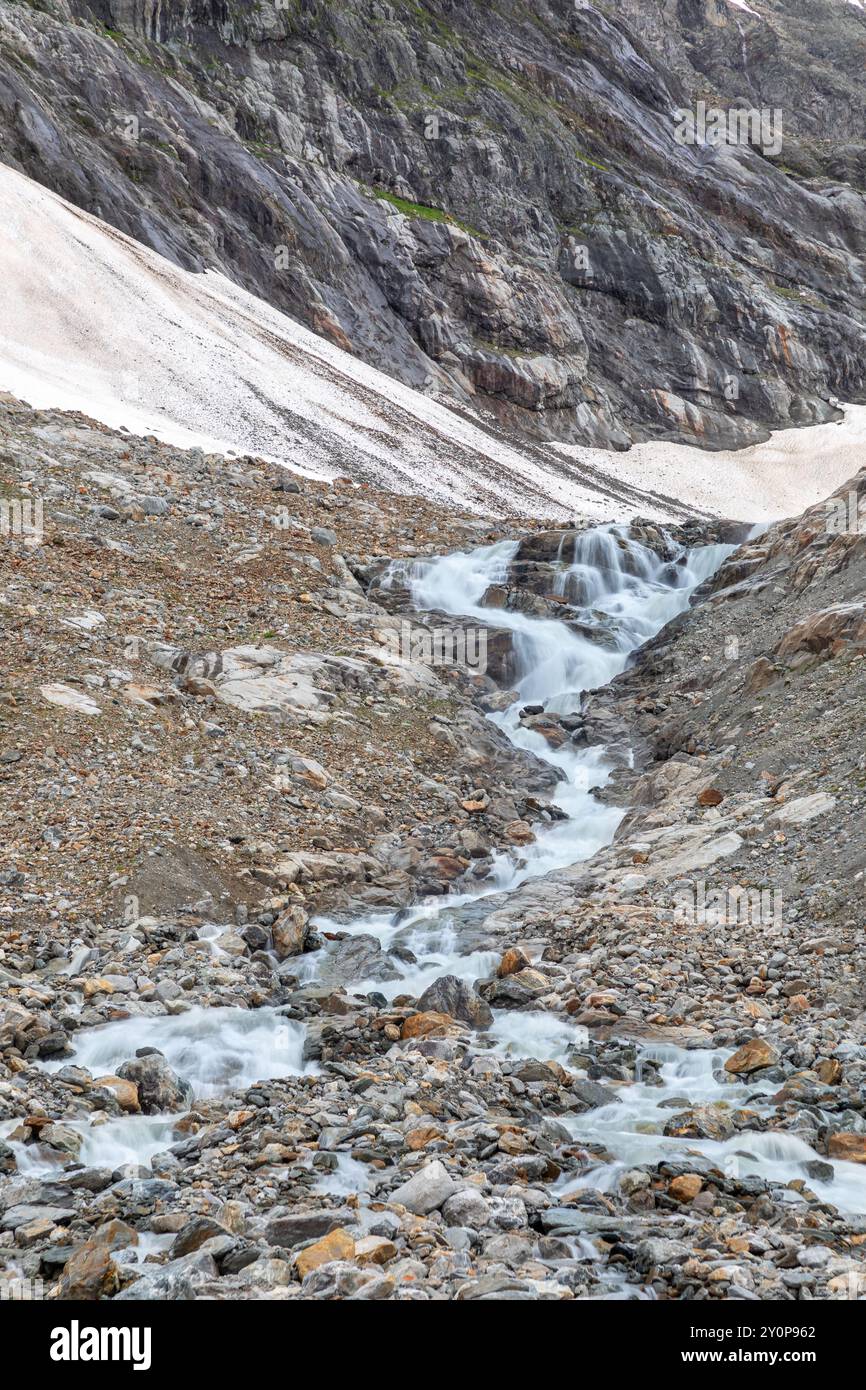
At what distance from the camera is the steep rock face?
5506cm

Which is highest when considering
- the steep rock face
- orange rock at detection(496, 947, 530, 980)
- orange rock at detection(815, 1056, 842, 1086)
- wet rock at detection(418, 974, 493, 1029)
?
the steep rock face

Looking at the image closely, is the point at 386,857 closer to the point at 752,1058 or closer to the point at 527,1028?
the point at 527,1028

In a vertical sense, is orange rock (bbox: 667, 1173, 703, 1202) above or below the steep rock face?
below

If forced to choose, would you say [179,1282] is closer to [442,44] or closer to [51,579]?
[51,579]

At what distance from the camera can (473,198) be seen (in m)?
71.8

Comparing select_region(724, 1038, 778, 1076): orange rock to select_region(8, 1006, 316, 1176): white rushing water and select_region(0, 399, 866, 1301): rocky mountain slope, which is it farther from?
select_region(8, 1006, 316, 1176): white rushing water

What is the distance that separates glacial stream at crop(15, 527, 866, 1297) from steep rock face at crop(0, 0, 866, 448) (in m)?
39.4

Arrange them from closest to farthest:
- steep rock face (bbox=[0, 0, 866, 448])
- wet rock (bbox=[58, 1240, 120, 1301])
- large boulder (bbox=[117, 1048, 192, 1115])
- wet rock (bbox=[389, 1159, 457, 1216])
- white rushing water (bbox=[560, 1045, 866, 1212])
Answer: wet rock (bbox=[58, 1240, 120, 1301])
wet rock (bbox=[389, 1159, 457, 1216])
white rushing water (bbox=[560, 1045, 866, 1212])
large boulder (bbox=[117, 1048, 192, 1115])
steep rock face (bbox=[0, 0, 866, 448])

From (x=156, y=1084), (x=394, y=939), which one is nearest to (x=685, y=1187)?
(x=156, y=1084)

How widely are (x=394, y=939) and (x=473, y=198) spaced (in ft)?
234

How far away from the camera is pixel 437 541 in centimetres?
2483

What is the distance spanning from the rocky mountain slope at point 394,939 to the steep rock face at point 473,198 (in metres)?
40.4

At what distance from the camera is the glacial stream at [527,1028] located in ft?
23.5

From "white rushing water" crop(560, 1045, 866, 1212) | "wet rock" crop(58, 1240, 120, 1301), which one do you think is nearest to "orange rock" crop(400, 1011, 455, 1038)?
"white rushing water" crop(560, 1045, 866, 1212)
